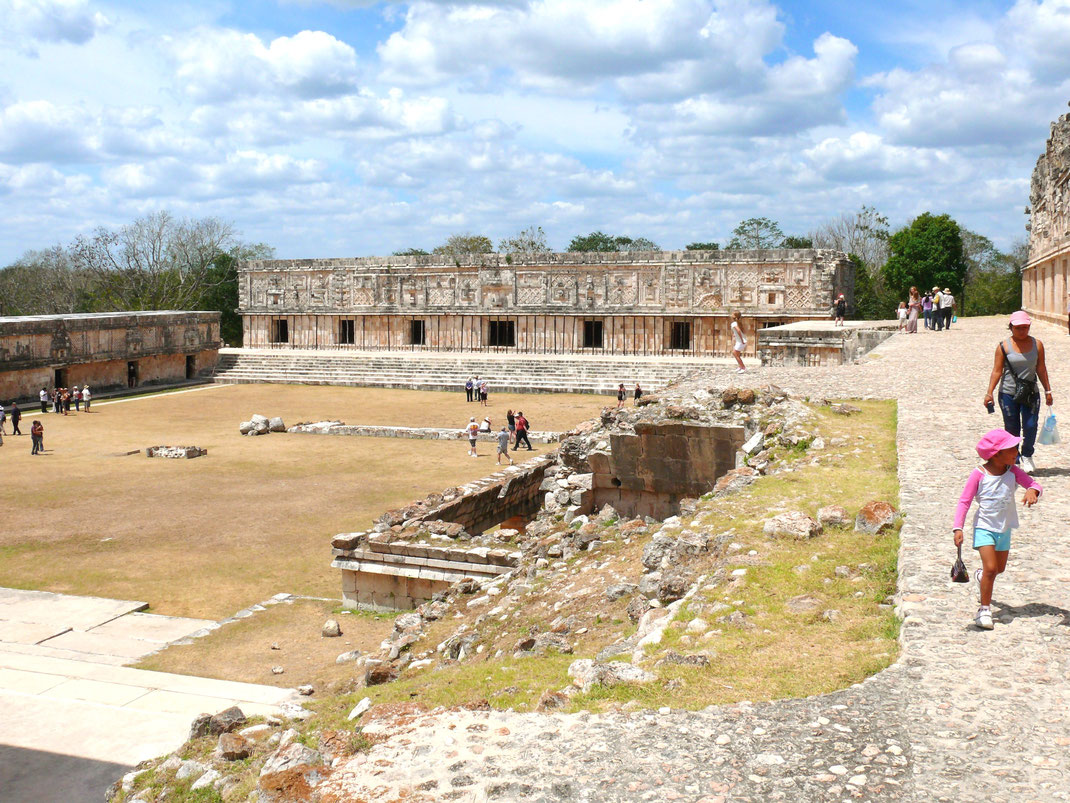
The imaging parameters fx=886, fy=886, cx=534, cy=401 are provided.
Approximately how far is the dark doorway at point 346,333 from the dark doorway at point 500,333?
640 cm

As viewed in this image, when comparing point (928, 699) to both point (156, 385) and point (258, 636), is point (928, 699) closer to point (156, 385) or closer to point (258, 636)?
point (258, 636)

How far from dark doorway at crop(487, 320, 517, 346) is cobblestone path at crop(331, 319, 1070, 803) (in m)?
32.3

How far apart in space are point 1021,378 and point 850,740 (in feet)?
13.6

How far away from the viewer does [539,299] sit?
35750 mm

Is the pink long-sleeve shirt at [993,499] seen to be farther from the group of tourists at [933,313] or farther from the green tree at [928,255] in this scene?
the green tree at [928,255]

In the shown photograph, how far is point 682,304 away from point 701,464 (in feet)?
81.1

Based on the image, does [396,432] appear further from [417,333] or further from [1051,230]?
[1051,230]

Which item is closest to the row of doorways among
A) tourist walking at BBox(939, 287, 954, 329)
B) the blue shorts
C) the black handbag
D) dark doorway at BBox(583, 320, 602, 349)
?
dark doorway at BBox(583, 320, 602, 349)

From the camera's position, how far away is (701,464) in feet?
32.9

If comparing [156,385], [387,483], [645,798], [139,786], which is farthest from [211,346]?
[645,798]

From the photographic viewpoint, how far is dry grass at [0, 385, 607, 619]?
35.4 ft

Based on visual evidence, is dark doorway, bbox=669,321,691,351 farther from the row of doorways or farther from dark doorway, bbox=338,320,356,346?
the row of doorways

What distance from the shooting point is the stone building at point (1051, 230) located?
67.9 ft

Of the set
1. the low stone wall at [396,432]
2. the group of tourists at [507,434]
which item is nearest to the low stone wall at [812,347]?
the low stone wall at [396,432]
